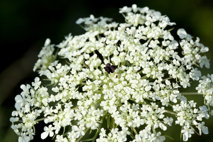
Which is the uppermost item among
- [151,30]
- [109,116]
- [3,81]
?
[3,81]

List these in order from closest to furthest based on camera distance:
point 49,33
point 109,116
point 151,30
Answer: point 109,116, point 151,30, point 49,33

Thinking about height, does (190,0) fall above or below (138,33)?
above

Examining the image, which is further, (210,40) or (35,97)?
(210,40)

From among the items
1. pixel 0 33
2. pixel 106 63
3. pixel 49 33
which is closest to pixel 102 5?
pixel 49 33

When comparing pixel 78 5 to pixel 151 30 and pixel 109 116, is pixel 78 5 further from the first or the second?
pixel 109 116

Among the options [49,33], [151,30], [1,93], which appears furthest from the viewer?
[49,33]

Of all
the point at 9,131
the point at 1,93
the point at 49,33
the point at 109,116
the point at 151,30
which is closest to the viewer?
the point at 109,116

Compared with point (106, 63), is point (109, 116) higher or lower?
lower

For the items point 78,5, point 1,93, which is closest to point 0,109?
point 1,93

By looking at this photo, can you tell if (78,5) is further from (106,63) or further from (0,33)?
(106,63)
